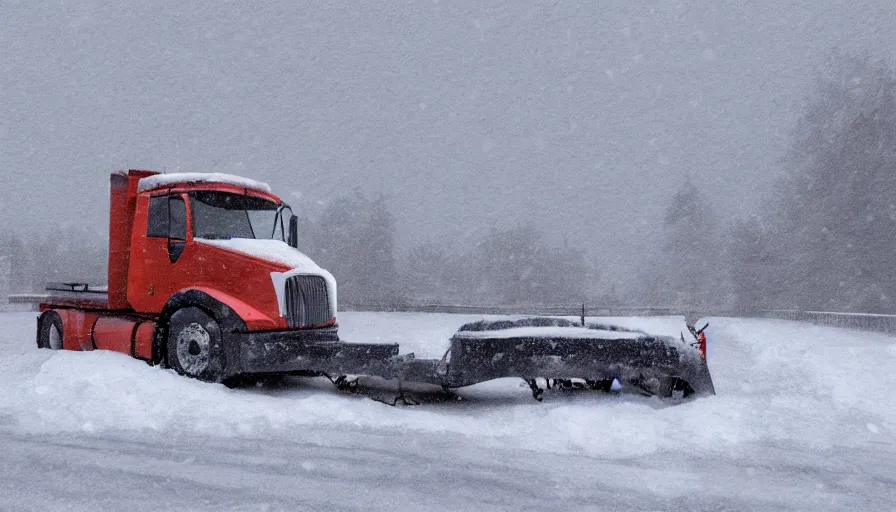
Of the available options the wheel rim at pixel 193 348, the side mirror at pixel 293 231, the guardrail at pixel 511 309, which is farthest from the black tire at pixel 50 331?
the guardrail at pixel 511 309

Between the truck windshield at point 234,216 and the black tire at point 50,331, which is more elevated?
the truck windshield at point 234,216

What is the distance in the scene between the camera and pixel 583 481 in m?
4.20

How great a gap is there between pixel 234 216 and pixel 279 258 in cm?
135

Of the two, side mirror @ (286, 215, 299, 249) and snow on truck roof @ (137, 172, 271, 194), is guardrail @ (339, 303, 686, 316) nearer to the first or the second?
side mirror @ (286, 215, 299, 249)

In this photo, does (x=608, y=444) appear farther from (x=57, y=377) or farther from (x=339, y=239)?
(x=339, y=239)

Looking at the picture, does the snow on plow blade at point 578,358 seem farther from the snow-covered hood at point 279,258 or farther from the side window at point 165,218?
the side window at point 165,218

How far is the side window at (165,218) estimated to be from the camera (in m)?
7.66

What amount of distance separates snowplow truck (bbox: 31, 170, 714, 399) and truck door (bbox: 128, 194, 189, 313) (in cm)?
2

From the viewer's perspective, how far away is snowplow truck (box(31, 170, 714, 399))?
6043 mm

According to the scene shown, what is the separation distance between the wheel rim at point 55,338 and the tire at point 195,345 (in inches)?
154

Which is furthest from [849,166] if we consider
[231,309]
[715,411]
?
[231,309]

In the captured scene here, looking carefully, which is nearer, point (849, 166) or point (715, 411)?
point (715, 411)


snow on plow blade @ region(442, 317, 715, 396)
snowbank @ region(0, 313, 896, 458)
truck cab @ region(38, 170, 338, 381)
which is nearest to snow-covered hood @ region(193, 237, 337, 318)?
truck cab @ region(38, 170, 338, 381)

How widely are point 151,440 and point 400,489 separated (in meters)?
2.55
